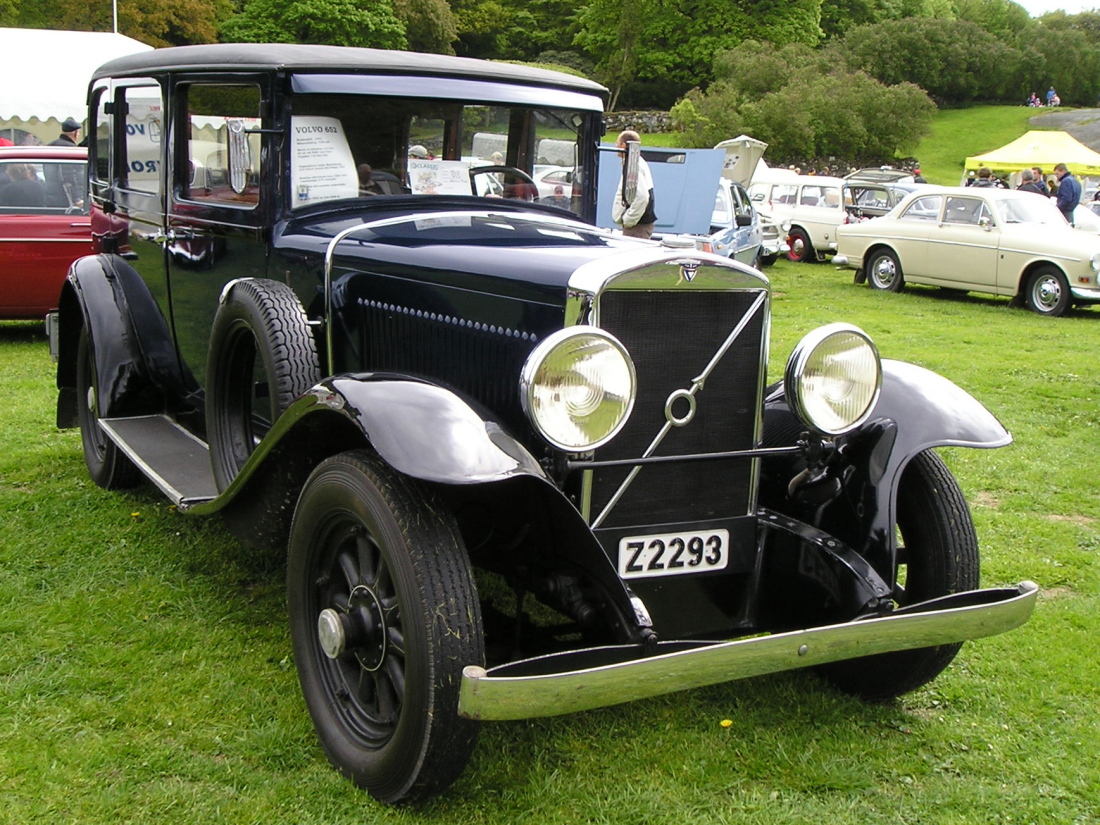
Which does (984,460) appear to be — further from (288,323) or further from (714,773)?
(288,323)

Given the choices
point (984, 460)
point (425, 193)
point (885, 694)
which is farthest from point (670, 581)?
point (984, 460)

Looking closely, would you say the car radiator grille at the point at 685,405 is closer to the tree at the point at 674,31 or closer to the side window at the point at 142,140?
the side window at the point at 142,140

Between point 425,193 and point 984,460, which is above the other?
point 425,193

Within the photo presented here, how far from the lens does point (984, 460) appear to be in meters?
6.01

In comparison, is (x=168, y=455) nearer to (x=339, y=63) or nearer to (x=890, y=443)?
(x=339, y=63)

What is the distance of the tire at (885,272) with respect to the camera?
14.3 m

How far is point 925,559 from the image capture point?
3.10 metres

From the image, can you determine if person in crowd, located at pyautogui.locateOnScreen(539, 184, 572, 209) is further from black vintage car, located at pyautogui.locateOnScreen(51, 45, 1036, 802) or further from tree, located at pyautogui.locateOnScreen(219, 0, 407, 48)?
tree, located at pyautogui.locateOnScreen(219, 0, 407, 48)

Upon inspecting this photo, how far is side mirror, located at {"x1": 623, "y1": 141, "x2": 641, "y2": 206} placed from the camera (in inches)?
160

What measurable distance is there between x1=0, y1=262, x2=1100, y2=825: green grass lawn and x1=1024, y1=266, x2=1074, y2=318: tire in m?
8.61

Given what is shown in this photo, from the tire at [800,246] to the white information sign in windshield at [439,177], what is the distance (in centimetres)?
1519

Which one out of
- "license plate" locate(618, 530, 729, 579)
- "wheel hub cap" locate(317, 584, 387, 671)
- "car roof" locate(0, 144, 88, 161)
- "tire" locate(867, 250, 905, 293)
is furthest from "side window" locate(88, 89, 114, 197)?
"tire" locate(867, 250, 905, 293)

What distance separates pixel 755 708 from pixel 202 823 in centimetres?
164

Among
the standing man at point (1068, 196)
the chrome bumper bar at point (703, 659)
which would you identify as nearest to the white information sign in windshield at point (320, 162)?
the chrome bumper bar at point (703, 659)
